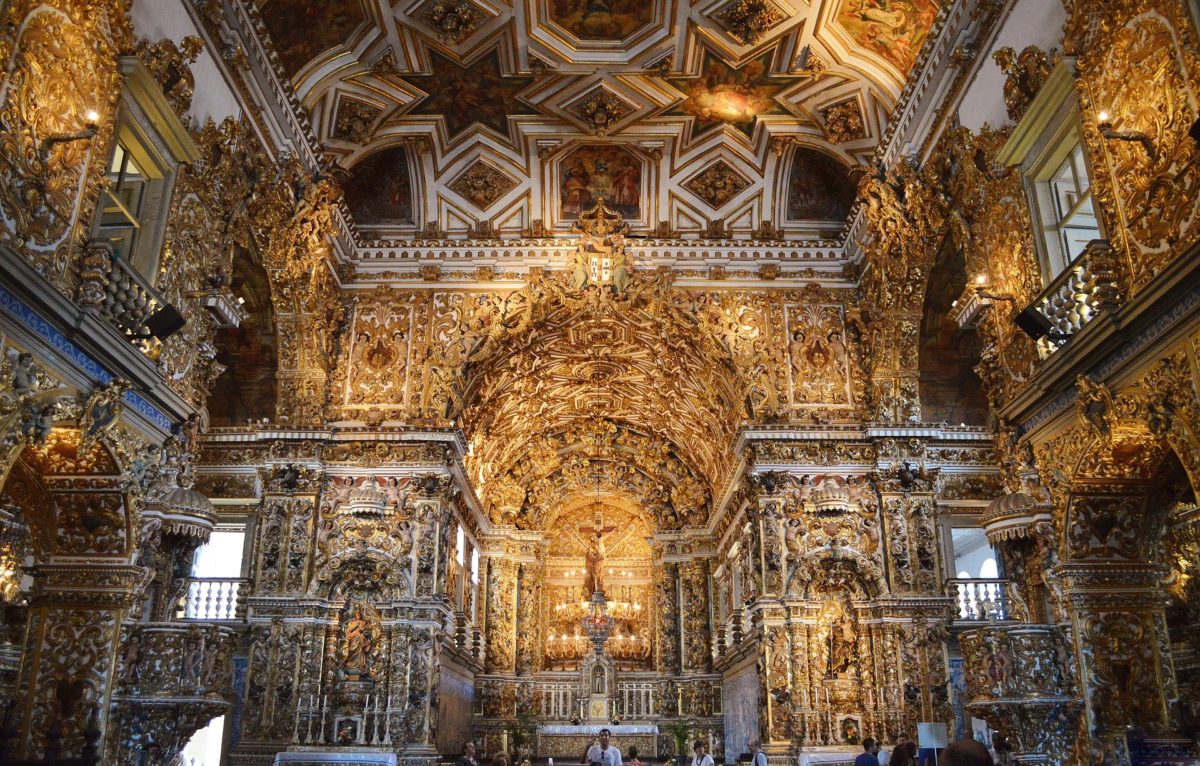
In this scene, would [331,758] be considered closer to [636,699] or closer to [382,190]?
[382,190]

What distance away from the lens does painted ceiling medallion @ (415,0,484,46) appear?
571 inches

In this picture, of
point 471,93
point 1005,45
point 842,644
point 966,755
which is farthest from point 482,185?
point 966,755

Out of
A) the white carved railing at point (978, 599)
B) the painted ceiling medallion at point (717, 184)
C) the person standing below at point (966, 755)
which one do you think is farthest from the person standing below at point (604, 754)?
the person standing below at point (966, 755)

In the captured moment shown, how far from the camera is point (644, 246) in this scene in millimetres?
18266

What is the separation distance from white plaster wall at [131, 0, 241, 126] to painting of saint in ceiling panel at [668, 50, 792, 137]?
7591 mm

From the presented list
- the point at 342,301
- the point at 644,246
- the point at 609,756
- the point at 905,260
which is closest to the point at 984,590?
the point at 905,260

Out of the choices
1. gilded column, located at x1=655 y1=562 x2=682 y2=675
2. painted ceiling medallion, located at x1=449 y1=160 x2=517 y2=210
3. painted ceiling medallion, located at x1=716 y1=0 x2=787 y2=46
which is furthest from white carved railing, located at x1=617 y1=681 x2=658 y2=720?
painted ceiling medallion, located at x1=716 y1=0 x2=787 y2=46

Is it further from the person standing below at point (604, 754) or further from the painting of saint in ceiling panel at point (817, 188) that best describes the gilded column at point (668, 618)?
the painting of saint in ceiling panel at point (817, 188)

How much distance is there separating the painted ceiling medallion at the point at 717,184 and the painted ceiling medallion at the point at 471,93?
345 centimetres

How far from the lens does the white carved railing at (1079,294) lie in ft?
27.0

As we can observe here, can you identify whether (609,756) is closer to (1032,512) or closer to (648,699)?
(1032,512)

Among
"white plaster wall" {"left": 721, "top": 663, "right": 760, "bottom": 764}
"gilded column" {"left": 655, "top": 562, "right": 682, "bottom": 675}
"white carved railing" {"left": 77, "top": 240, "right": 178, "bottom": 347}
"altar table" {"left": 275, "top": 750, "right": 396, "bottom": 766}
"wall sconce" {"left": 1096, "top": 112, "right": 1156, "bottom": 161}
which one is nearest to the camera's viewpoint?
"wall sconce" {"left": 1096, "top": 112, "right": 1156, "bottom": 161}

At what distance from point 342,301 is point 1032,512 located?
12.7m

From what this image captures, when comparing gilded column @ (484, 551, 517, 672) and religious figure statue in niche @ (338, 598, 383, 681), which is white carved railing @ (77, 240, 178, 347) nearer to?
religious figure statue in niche @ (338, 598, 383, 681)
